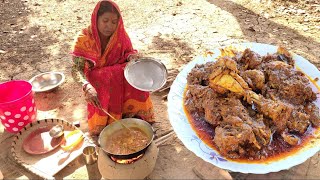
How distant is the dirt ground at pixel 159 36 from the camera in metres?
3.65

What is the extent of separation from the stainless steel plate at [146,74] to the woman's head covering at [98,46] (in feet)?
0.98

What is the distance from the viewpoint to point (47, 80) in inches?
196

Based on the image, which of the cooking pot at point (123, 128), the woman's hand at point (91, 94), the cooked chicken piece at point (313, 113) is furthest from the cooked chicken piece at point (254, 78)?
the woman's hand at point (91, 94)

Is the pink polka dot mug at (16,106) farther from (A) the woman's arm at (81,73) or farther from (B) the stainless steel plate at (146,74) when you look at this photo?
(B) the stainless steel plate at (146,74)

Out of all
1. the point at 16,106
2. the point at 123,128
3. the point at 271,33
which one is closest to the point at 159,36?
the point at 271,33

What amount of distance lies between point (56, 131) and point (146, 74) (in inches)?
53.5

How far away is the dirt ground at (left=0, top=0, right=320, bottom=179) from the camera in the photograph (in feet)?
12.0

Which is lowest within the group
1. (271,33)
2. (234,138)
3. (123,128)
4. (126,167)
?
(271,33)

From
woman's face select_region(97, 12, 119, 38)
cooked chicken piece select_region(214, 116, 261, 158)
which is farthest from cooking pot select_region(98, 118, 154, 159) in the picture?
woman's face select_region(97, 12, 119, 38)

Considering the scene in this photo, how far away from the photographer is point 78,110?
4.51 metres

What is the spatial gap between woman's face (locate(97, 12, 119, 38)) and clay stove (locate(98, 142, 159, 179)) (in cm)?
142

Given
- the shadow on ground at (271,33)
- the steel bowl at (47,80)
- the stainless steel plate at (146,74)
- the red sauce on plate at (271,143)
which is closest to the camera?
the red sauce on plate at (271,143)

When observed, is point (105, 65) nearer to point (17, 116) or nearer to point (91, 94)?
point (91, 94)

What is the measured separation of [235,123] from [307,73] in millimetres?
1474
